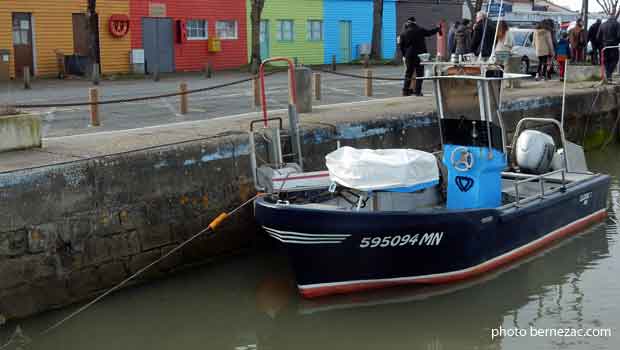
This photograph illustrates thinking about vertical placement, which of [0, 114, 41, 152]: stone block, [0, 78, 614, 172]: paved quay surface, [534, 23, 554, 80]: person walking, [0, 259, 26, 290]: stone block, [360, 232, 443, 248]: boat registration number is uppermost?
[534, 23, 554, 80]: person walking

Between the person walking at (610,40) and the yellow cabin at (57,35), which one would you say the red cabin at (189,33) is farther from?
the person walking at (610,40)

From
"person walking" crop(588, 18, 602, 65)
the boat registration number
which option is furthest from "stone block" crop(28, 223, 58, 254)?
"person walking" crop(588, 18, 602, 65)

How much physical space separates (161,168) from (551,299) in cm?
447

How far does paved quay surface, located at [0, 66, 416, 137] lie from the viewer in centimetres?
1433

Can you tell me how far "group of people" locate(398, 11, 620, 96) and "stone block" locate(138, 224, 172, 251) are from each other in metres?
8.27

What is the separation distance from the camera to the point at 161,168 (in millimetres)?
9422

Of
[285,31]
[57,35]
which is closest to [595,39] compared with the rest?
[285,31]

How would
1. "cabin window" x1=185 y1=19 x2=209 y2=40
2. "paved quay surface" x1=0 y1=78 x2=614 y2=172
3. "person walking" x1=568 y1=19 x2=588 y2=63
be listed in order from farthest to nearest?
"cabin window" x1=185 y1=19 x2=209 y2=40, "person walking" x1=568 y1=19 x2=588 y2=63, "paved quay surface" x1=0 y1=78 x2=614 y2=172

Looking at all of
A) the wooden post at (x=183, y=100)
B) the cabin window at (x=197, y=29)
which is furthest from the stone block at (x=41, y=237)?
the cabin window at (x=197, y=29)

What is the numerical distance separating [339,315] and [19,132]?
413 cm

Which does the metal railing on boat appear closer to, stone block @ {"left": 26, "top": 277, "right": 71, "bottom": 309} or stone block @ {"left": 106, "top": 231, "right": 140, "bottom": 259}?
stone block @ {"left": 106, "top": 231, "right": 140, "bottom": 259}

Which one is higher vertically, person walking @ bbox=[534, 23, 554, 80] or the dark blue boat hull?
person walking @ bbox=[534, 23, 554, 80]

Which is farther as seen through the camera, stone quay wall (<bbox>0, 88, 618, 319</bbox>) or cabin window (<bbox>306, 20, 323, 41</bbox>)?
cabin window (<bbox>306, 20, 323, 41</bbox>)

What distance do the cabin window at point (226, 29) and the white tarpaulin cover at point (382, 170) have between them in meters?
26.3
